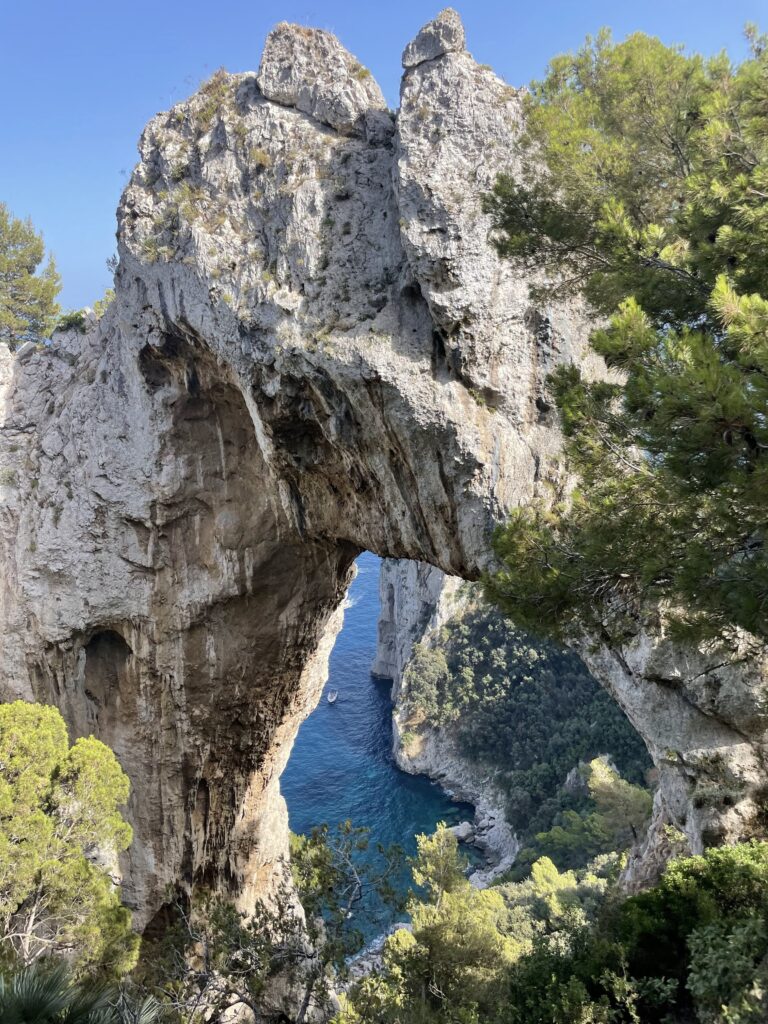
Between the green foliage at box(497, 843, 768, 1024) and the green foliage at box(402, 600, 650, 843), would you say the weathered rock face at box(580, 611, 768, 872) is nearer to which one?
the green foliage at box(497, 843, 768, 1024)

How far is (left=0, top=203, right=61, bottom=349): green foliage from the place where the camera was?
60.7 feet

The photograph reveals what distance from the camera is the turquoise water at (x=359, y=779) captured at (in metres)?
34.8

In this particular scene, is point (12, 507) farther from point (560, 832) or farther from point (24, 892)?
point (560, 832)

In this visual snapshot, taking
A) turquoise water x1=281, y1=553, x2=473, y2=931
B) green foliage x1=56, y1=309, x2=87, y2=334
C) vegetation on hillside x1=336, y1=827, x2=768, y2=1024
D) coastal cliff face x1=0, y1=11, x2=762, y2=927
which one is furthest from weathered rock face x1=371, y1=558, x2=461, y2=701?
vegetation on hillside x1=336, y1=827, x2=768, y2=1024

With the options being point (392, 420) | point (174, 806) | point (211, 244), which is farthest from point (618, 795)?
point (211, 244)

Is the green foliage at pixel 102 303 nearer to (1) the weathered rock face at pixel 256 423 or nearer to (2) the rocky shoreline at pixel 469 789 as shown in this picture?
(1) the weathered rock face at pixel 256 423

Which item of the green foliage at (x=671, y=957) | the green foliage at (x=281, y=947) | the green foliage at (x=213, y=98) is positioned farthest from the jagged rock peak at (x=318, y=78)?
the green foliage at (x=281, y=947)

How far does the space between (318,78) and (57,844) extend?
1317 centimetres

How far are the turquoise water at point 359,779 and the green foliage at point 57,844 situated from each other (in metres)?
23.1

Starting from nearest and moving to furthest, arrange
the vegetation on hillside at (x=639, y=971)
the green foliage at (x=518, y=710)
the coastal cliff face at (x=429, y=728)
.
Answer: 1. the vegetation on hillside at (x=639, y=971)
2. the coastal cliff face at (x=429, y=728)
3. the green foliage at (x=518, y=710)

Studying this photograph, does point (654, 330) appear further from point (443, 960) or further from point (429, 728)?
point (429, 728)

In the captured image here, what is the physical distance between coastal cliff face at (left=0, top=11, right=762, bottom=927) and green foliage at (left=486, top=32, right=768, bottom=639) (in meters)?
1.84

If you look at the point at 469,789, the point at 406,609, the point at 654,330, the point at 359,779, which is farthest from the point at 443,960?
the point at 406,609

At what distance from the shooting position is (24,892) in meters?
7.44
